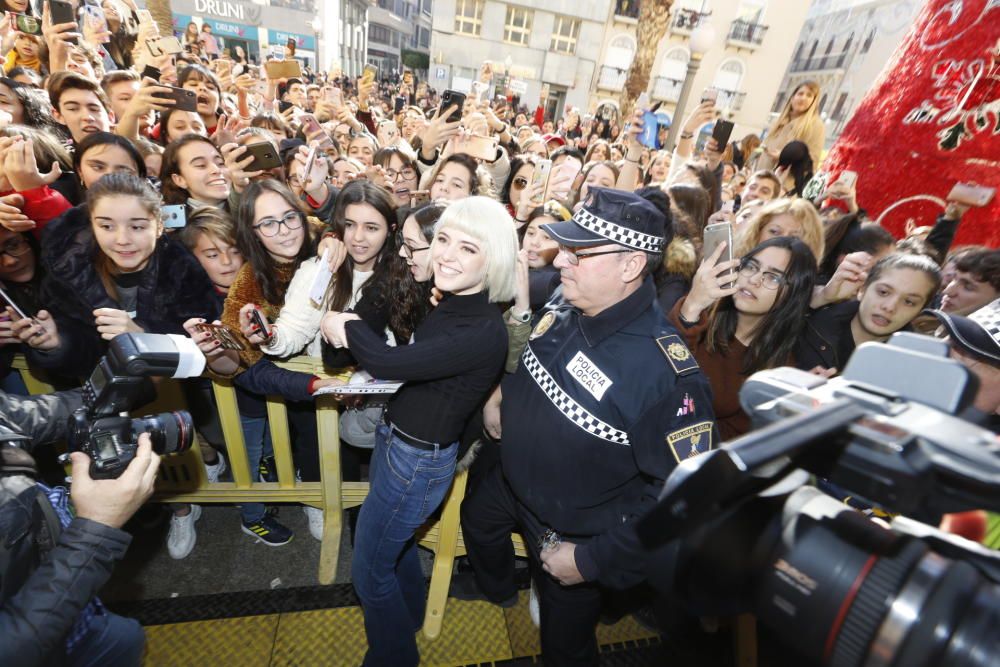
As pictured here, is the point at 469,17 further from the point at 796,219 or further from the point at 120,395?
the point at 120,395

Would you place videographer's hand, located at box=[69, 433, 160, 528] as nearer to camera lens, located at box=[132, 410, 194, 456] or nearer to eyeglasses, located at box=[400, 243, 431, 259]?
camera lens, located at box=[132, 410, 194, 456]

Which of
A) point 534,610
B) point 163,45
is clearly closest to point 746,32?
point 163,45

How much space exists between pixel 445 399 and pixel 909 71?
7939 millimetres

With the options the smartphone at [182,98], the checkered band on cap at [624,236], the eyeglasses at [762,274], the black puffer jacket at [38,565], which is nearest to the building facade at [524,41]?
the smartphone at [182,98]

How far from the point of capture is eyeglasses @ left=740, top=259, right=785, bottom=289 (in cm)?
244

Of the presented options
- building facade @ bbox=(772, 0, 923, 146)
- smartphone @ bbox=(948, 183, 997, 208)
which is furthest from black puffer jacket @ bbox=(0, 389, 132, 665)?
building facade @ bbox=(772, 0, 923, 146)

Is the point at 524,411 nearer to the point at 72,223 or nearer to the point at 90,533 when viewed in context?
the point at 90,533

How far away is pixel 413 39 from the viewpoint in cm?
5956

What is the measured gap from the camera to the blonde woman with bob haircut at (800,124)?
20.0ft

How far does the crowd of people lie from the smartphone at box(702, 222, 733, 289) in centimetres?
3

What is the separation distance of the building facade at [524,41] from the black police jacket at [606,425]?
3348cm

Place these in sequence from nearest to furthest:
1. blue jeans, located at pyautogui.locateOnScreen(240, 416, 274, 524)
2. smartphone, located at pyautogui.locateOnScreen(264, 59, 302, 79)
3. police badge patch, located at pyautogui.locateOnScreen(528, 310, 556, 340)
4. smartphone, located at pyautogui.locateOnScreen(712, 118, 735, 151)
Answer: police badge patch, located at pyautogui.locateOnScreen(528, 310, 556, 340) < blue jeans, located at pyautogui.locateOnScreen(240, 416, 274, 524) < smartphone, located at pyautogui.locateOnScreen(712, 118, 735, 151) < smartphone, located at pyautogui.locateOnScreen(264, 59, 302, 79)

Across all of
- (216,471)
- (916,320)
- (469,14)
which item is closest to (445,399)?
(216,471)

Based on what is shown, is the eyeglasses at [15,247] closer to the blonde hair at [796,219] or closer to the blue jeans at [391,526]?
the blue jeans at [391,526]
